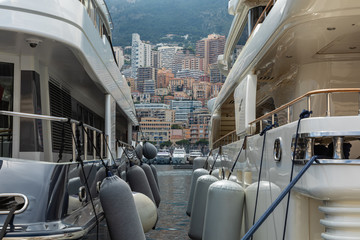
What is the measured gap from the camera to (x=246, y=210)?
276 inches

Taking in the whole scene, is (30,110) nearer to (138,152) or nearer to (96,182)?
(96,182)

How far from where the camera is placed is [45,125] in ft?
22.1

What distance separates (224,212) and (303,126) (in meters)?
2.88

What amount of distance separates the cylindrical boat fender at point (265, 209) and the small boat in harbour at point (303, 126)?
0.04ft

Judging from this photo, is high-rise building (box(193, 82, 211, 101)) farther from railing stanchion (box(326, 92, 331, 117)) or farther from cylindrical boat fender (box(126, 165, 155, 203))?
railing stanchion (box(326, 92, 331, 117))

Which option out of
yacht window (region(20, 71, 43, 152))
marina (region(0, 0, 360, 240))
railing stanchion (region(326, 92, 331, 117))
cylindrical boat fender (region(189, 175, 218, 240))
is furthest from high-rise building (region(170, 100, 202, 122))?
railing stanchion (region(326, 92, 331, 117))

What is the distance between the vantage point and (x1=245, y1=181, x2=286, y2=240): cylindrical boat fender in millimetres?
5114

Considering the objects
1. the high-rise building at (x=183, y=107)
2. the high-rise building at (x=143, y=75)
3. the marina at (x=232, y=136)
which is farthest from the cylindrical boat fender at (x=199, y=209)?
the high-rise building at (x=143, y=75)

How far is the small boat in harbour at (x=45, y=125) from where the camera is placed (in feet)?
15.3

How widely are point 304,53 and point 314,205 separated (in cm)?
291

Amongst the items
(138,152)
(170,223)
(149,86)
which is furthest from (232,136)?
(149,86)

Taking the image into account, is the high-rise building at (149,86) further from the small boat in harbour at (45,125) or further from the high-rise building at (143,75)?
the small boat in harbour at (45,125)

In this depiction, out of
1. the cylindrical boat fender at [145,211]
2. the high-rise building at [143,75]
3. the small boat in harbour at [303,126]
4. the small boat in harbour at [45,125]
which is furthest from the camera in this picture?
the high-rise building at [143,75]

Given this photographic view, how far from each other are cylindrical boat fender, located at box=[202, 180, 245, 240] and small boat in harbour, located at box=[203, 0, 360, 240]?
166mm
